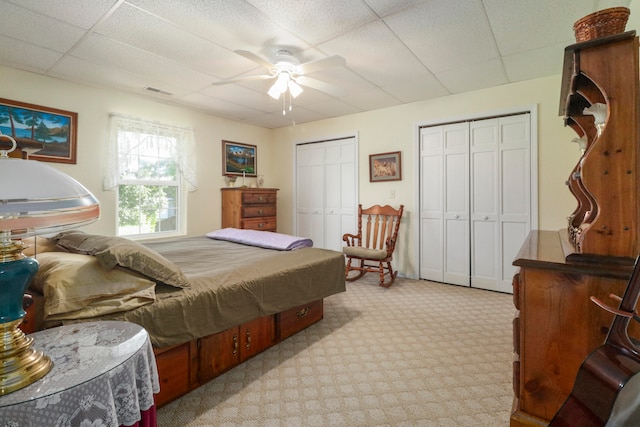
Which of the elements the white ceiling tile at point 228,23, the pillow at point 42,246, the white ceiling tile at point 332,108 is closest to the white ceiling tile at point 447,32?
the white ceiling tile at point 228,23

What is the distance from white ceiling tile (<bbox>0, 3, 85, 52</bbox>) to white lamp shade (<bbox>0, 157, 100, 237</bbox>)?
2.11m

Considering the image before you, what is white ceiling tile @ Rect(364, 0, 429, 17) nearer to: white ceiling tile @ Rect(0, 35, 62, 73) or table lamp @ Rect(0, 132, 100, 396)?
table lamp @ Rect(0, 132, 100, 396)

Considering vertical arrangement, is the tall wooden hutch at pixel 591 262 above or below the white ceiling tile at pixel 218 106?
below

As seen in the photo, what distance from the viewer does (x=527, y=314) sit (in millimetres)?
1396

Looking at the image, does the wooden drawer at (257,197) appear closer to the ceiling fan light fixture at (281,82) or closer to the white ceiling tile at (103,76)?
the white ceiling tile at (103,76)

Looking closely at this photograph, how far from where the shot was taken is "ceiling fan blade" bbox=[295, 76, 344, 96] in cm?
338

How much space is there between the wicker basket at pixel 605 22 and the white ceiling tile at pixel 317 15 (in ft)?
4.27

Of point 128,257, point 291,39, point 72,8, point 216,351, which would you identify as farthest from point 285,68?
point 216,351

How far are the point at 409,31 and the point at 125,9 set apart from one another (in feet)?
6.83

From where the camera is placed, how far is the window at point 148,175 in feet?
12.2

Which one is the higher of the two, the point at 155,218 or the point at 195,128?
the point at 195,128

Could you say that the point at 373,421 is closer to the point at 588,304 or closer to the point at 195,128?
the point at 588,304

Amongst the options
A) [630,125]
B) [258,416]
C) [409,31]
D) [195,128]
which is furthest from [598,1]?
[195,128]

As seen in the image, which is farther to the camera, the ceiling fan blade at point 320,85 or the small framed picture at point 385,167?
the small framed picture at point 385,167
